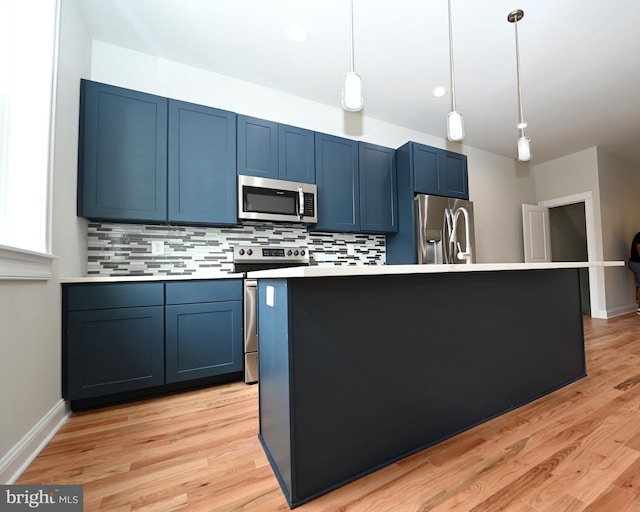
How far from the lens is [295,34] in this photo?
2305 millimetres

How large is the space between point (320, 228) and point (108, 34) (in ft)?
7.73

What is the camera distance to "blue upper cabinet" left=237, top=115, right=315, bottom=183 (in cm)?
260

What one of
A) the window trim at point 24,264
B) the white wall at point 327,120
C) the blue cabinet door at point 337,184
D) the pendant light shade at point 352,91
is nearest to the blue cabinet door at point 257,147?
the white wall at point 327,120

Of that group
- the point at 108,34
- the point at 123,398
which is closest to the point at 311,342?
the point at 123,398

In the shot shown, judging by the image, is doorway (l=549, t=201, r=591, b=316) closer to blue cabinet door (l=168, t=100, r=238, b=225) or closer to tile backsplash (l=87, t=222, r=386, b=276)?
tile backsplash (l=87, t=222, r=386, b=276)

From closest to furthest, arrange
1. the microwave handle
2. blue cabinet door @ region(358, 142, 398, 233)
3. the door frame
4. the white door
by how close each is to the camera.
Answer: the microwave handle → blue cabinet door @ region(358, 142, 398, 233) → the door frame → the white door

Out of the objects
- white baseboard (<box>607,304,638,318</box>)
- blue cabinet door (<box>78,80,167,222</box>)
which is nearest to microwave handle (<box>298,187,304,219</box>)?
blue cabinet door (<box>78,80,167,222</box>)

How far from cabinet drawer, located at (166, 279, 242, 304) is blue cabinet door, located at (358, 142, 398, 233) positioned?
1550 mm

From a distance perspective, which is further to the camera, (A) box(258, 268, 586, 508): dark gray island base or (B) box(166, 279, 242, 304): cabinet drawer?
(B) box(166, 279, 242, 304): cabinet drawer

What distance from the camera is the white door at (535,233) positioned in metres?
4.73

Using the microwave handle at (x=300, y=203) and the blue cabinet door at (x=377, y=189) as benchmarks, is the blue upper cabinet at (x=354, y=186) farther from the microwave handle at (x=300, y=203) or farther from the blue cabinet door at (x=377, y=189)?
the microwave handle at (x=300, y=203)

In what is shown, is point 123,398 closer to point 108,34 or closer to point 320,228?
point 320,228

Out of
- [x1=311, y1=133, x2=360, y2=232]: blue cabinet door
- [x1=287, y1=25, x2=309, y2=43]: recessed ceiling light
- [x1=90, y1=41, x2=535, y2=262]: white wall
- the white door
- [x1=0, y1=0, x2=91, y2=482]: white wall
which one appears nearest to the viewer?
[x1=0, y1=0, x2=91, y2=482]: white wall

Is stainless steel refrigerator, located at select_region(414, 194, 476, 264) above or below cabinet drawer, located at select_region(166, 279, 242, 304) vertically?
above
